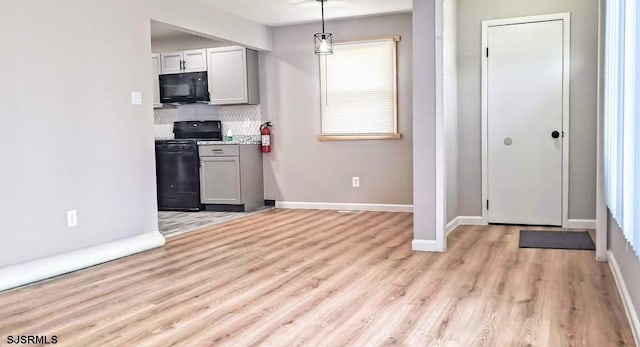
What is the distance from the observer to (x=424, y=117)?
4.23 m

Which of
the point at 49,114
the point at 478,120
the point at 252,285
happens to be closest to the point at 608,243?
the point at 478,120

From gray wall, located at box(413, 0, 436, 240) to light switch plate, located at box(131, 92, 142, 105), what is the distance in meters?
2.32

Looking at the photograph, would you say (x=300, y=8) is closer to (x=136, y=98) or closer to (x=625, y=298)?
(x=136, y=98)

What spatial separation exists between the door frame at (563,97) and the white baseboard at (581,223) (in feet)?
0.09

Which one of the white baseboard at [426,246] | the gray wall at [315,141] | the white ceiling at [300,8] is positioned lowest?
the white baseboard at [426,246]

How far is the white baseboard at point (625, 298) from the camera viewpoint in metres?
2.30

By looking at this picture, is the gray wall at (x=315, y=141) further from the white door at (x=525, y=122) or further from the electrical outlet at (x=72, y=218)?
the electrical outlet at (x=72, y=218)

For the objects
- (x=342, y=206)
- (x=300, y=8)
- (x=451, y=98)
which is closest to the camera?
(x=451, y=98)

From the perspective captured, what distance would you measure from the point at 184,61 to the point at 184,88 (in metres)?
0.35

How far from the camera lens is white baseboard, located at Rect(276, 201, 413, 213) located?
646 cm

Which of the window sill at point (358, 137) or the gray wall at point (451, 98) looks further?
the window sill at point (358, 137)

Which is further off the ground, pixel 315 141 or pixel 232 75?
pixel 232 75

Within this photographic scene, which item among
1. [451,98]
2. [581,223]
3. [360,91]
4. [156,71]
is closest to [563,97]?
A: [451,98]

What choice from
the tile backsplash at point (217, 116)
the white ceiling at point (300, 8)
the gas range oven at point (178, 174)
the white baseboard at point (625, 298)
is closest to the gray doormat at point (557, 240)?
the white baseboard at point (625, 298)
